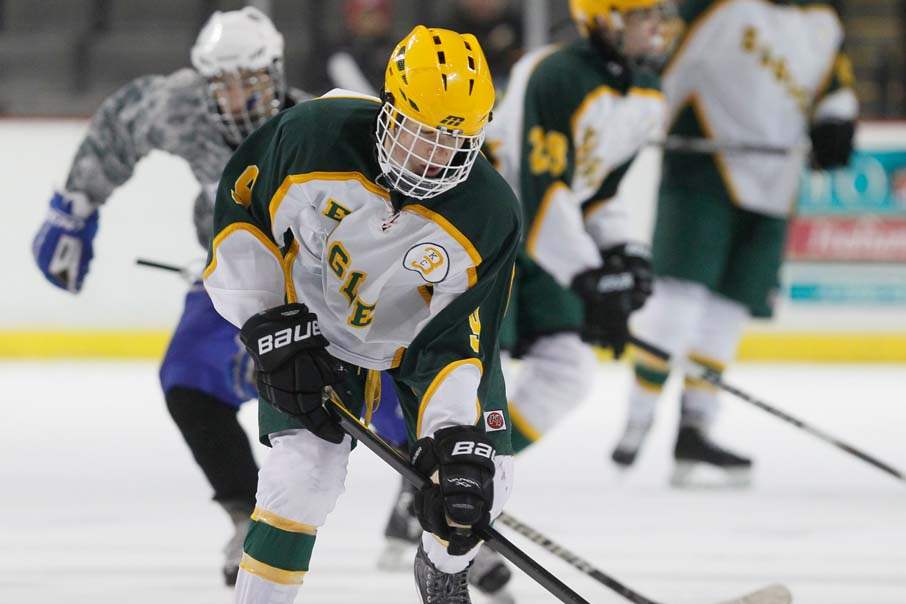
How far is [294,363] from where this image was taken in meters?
2.08

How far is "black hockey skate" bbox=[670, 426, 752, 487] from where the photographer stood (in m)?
4.09

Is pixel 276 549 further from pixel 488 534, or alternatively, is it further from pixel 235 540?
pixel 235 540

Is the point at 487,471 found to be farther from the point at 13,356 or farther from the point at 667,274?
the point at 13,356

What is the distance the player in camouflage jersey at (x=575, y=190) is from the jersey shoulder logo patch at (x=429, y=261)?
1.06m

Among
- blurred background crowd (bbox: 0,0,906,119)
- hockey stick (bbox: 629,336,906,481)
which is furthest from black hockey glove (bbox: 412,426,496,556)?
blurred background crowd (bbox: 0,0,906,119)

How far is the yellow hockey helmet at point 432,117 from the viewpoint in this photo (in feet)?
6.63

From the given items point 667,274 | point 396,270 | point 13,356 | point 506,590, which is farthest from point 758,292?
point 13,356

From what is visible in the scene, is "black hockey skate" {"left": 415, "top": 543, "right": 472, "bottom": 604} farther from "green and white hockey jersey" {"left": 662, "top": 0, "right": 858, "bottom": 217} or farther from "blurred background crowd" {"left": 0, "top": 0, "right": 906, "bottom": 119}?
"blurred background crowd" {"left": 0, "top": 0, "right": 906, "bottom": 119}

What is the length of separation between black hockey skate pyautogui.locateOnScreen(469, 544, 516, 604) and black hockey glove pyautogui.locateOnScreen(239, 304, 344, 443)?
0.76 m

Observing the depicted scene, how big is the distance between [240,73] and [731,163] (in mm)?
1888

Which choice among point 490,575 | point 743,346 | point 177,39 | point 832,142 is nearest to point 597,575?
point 490,575

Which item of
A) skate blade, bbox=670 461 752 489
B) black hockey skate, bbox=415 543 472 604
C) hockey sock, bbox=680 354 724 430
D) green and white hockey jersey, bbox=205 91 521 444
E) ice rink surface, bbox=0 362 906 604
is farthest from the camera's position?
hockey sock, bbox=680 354 724 430

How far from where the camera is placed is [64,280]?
306 centimetres

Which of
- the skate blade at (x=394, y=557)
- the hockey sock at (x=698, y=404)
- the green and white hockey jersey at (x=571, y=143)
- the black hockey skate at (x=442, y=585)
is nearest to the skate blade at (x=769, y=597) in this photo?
the black hockey skate at (x=442, y=585)
